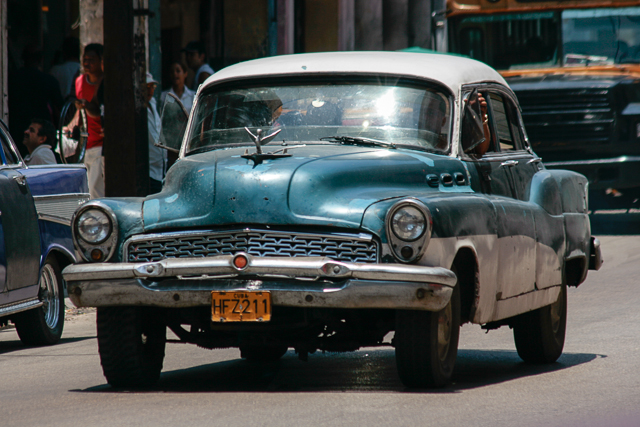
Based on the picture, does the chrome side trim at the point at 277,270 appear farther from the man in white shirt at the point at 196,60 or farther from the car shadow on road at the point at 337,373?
the man in white shirt at the point at 196,60

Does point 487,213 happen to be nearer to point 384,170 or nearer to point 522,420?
point 384,170

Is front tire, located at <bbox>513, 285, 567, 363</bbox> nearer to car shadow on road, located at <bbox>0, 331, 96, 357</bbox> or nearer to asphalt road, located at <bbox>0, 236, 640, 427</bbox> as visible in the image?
asphalt road, located at <bbox>0, 236, 640, 427</bbox>

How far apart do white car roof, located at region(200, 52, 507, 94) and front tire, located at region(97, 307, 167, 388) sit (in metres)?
1.74

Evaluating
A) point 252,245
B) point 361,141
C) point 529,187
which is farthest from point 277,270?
point 529,187

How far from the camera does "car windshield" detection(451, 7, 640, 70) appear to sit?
1773 centimetres

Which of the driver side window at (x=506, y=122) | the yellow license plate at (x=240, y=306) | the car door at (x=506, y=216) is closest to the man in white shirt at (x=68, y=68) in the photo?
the driver side window at (x=506, y=122)

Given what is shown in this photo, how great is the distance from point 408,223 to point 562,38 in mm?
12332

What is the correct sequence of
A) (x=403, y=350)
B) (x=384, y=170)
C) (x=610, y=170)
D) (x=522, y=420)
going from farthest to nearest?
(x=610, y=170) < (x=384, y=170) < (x=403, y=350) < (x=522, y=420)

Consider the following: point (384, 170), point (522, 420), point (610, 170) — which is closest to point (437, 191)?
point (384, 170)

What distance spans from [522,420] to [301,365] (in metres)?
2.34

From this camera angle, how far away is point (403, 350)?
6.26 m

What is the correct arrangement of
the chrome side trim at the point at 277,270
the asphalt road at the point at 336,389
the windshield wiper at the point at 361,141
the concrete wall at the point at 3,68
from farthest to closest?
the concrete wall at the point at 3,68, the windshield wiper at the point at 361,141, the chrome side trim at the point at 277,270, the asphalt road at the point at 336,389

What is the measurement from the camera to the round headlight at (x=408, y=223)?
612 centimetres

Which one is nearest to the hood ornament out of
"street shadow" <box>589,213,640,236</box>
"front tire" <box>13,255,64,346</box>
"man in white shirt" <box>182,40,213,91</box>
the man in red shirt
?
"front tire" <box>13,255,64,346</box>
